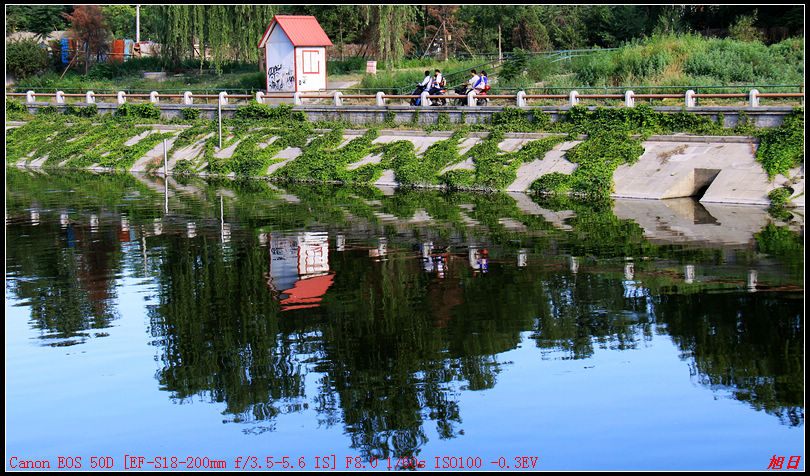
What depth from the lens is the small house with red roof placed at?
161 feet

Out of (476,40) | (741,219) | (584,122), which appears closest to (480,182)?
(584,122)

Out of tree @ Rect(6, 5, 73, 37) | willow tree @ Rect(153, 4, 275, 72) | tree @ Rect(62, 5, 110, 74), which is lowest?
willow tree @ Rect(153, 4, 275, 72)

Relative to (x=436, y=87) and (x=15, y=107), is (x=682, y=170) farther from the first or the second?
(x=15, y=107)

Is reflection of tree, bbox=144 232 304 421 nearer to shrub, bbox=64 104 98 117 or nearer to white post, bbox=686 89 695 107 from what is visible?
white post, bbox=686 89 695 107

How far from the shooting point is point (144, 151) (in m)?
45.4

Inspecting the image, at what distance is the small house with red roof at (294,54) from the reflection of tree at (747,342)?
34764mm

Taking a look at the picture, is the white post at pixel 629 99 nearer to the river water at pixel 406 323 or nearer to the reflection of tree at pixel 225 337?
the river water at pixel 406 323

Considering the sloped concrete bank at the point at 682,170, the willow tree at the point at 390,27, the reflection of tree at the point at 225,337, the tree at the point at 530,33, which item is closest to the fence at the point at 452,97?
the sloped concrete bank at the point at 682,170

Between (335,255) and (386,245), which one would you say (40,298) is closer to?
(335,255)

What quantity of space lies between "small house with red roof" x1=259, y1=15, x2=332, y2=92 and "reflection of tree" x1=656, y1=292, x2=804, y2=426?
34.8 meters

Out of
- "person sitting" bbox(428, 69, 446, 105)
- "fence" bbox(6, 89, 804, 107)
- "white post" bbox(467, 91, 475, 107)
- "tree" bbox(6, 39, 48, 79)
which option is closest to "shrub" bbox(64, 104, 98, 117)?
"fence" bbox(6, 89, 804, 107)

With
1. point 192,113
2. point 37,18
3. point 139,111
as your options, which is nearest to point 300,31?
point 192,113

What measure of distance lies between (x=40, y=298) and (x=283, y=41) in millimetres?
33301

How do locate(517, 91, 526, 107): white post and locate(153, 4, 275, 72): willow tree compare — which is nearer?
locate(517, 91, 526, 107): white post
